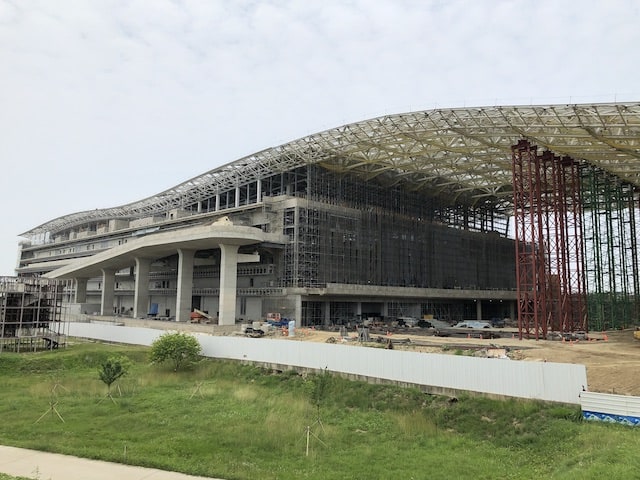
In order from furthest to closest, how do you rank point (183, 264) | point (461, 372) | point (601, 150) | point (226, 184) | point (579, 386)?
point (226, 184) < point (183, 264) < point (601, 150) < point (461, 372) < point (579, 386)

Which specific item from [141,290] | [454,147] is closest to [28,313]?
[141,290]

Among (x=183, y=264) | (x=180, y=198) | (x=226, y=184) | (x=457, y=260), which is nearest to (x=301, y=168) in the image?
(x=226, y=184)

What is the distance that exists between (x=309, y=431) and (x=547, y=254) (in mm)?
39808

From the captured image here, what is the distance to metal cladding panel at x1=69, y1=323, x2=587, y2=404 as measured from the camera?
19.3m

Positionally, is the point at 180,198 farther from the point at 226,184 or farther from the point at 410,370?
the point at 410,370

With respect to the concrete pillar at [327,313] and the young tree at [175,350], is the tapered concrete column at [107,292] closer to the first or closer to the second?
the concrete pillar at [327,313]

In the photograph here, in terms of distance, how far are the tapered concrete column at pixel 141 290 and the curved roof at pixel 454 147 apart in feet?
48.3

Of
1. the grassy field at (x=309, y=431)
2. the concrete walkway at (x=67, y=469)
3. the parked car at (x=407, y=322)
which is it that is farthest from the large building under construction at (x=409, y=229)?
the concrete walkway at (x=67, y=469)

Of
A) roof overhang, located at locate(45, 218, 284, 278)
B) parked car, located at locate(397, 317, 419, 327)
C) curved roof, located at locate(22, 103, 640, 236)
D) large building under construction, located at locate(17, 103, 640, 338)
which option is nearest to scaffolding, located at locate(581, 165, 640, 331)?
large building under construction, located at locate(17, 103, 640, 338)

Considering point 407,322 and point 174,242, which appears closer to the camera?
point 174,242

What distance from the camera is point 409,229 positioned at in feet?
239

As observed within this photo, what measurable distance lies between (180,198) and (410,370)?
6275 centimetres

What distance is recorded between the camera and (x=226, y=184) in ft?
232

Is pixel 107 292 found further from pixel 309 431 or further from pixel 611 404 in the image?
pixel 611 404
